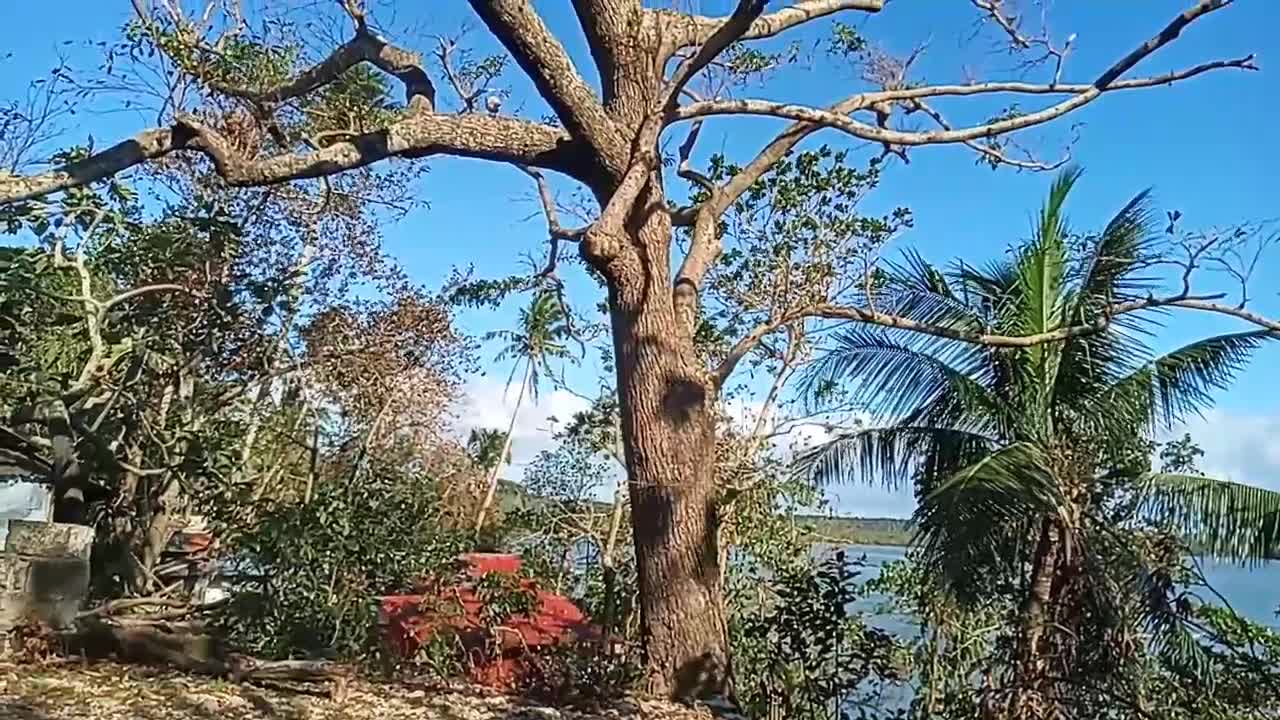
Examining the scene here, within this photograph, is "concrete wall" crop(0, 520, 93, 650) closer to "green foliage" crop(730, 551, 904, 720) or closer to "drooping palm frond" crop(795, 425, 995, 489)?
"green foliage" crop(730, 551, 904, 720)

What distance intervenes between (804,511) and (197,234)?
5505mm

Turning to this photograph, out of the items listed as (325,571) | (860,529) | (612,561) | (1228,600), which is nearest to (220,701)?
(325,571)

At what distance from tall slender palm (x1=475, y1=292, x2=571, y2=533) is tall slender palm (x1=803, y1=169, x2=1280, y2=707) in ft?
12.9

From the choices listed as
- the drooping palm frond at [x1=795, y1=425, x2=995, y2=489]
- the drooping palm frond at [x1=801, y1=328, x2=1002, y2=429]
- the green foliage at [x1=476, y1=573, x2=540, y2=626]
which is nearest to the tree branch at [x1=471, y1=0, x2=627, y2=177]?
the drooping palm frond at [x1=801, y1=328, x2=1002, y2=429]

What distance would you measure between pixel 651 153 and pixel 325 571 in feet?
9.76

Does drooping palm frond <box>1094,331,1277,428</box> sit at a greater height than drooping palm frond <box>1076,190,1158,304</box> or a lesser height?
lesser

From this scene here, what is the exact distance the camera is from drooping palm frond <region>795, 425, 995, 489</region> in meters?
6.79

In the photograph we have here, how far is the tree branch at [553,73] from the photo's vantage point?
6.01 m

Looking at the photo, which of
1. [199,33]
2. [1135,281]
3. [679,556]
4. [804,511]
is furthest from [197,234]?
[1135,281]

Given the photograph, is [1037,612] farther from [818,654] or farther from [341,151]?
[341,151]

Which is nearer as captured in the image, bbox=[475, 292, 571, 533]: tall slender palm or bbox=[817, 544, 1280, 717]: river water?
bbox=[817, 544, 1280, 717]: river water

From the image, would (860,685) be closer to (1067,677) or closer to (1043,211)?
(1067,677)

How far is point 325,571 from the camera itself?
6.38 metres

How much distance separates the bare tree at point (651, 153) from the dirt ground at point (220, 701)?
0.85 m
